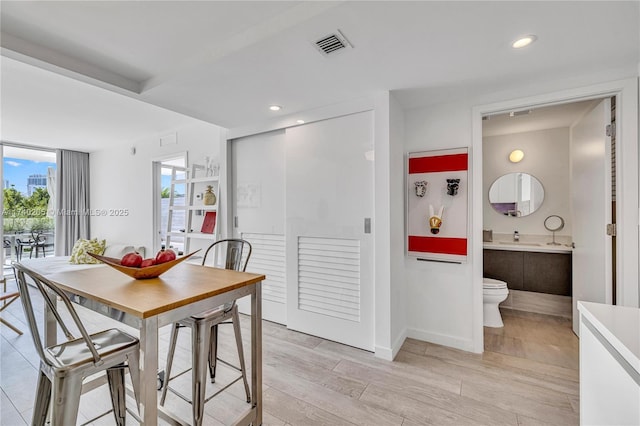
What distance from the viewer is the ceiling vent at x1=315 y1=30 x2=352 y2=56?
65.6 inches

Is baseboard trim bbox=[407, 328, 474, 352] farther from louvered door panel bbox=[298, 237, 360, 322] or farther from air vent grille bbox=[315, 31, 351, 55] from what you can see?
air vent grille bbox=[315, 31, 351, 55]

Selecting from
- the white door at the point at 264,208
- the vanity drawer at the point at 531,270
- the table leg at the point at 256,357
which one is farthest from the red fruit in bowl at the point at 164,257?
the vanity drawer at the point at 531,270

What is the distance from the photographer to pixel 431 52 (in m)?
1.84

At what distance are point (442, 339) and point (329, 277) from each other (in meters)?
1.23

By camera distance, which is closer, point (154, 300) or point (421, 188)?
point (154, 300)

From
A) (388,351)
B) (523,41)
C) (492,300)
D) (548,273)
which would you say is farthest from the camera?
(548,273)

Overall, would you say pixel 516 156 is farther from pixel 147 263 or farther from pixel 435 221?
pixel 147 263

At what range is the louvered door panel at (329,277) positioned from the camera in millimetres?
2646

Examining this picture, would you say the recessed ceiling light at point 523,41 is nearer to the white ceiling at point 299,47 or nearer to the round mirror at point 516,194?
the white ceiling at point 299,47

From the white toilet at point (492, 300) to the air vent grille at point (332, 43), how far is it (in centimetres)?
281

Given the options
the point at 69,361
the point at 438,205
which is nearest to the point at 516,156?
the point at 438,205

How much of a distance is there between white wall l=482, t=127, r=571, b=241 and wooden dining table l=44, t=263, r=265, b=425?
3738mm

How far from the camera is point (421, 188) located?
273 cm

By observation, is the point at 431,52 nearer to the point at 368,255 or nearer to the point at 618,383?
the point at 368,255
